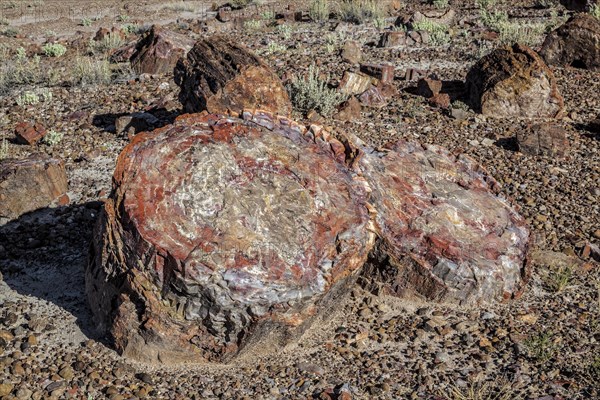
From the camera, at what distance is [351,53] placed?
34.4 feet

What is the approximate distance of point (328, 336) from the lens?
5.02 m

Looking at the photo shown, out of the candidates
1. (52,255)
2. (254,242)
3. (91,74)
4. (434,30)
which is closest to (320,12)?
(434,30)

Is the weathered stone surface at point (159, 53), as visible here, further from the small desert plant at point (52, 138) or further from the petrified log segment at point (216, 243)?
the petrified log segment at point (216, 243)

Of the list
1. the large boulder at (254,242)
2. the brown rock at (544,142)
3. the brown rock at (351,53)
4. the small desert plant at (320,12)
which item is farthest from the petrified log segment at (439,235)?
the small desert plant at (320,12)

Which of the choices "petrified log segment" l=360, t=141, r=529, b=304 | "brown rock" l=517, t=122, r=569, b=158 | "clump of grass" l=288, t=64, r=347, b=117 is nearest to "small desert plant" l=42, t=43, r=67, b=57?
"clump of grass" l=288, t=64, r=347, b=117

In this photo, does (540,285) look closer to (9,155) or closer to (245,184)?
(245,184)

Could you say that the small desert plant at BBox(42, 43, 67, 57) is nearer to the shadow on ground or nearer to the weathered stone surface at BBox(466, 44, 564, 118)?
the shadow on ground

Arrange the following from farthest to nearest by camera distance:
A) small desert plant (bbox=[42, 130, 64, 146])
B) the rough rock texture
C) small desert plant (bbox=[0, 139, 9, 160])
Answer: the rough rock texture
small desert plant (bbox=[42, 130, 64, 146])
small desert plant (bbox=[0, 139, 9, 160])

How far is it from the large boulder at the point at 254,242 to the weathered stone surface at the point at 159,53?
5460mm

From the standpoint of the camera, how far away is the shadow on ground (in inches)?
215

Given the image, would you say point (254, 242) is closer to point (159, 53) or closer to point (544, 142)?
point (544, 142)

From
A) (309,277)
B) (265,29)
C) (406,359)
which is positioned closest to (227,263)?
(309,277)

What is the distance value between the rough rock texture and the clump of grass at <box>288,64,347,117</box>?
3096 mm

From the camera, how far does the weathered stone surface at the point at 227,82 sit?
7.71 meters
